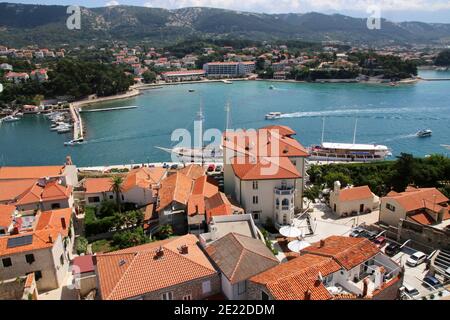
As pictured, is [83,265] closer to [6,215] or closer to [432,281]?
[6,215]

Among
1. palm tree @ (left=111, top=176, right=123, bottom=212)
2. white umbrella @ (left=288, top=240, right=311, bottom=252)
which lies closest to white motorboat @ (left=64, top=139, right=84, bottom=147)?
palm tree @ (left=111, top=176, right=123, bottom=212)

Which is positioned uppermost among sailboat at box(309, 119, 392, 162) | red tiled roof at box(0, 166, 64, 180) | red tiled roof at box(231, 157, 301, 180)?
red tiled roof at box(231, 157, 301, 180)

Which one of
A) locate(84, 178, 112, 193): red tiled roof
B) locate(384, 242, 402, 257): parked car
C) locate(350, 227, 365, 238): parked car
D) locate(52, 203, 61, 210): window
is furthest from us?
locate(84, 178, 112, 193): red tiled roof

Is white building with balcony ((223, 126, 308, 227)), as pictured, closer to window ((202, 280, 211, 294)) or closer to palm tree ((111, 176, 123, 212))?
palm tree ((111, 176, 123, 212))

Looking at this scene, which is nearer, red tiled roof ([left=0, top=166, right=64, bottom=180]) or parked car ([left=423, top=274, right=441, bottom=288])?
parked car ([left=423, top=274, right=441, bottom=288])

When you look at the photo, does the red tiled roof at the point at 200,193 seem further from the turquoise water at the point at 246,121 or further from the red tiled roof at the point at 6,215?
the turquoise water at the point at 246,121

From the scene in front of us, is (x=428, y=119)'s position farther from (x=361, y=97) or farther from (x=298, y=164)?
(x=298, y=164)
